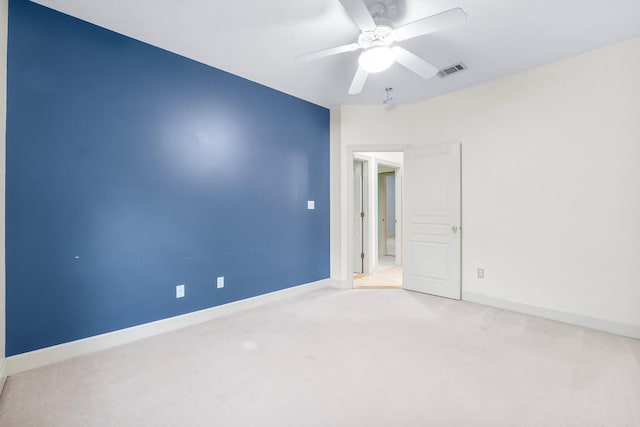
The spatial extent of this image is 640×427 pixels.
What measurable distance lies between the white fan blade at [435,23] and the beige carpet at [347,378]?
2295 mm

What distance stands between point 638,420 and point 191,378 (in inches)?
104

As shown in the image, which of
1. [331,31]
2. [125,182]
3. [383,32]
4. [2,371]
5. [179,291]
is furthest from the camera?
[179,291]

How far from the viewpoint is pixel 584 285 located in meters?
3.03

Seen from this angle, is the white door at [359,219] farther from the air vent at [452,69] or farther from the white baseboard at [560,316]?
the air vent at [452,69]

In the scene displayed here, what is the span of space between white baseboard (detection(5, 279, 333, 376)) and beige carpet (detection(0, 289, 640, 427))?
0.08 m

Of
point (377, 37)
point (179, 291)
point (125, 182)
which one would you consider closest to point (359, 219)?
point (179, 291)

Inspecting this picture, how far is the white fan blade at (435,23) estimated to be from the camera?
1.82 metres

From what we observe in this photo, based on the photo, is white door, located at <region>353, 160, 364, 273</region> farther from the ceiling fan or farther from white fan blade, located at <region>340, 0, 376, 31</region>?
white fan blade, located at <region>340, 0, 376, 31</region>

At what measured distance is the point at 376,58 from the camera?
229 centimetres

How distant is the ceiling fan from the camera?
186cm

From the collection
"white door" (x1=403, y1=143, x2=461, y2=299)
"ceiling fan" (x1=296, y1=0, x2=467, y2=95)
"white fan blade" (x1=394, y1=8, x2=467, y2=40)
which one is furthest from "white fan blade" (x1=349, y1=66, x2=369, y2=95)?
"white door" (x1=403, y1=143, x2=461, y2=299)

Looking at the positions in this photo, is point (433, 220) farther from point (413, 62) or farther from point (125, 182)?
point (125, 182)

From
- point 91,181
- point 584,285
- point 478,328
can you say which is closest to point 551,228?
point 584,285

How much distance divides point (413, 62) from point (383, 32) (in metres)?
0.39
